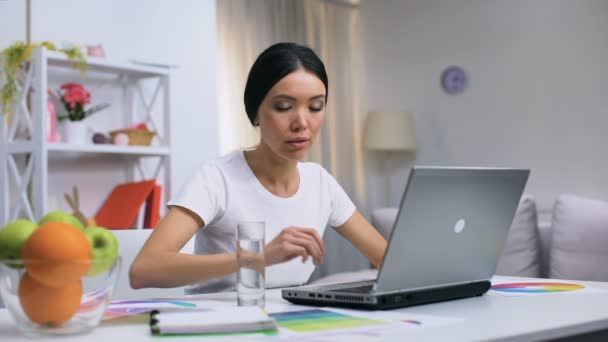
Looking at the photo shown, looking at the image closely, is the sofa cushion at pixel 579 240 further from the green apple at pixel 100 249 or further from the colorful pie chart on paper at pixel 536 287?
the green apple at pixel 100 249

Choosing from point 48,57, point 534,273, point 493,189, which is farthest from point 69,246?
point 534,273

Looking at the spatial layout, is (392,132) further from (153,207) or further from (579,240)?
(153,207)

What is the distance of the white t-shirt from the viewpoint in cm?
179

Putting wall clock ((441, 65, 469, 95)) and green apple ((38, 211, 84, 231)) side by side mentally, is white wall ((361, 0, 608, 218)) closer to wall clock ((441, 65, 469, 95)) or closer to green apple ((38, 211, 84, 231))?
wall clock ((441, 65, 469, 95))

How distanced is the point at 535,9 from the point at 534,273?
1866 millimetres

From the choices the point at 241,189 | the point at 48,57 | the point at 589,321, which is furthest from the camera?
the point at 48,57

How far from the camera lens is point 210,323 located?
1.03m

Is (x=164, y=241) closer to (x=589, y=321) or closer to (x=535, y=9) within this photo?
(x=589, y=321)

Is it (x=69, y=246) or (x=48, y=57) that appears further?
(x=48, y=57)


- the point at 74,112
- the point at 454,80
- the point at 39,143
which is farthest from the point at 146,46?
the point at 454,80

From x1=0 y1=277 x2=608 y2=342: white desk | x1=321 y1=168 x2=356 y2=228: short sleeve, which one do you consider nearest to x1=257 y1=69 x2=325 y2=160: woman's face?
x1=321 y1=168 x2=356 y2=228: short sleeve

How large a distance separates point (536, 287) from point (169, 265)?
749mm

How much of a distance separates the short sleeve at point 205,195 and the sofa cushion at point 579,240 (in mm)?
1925

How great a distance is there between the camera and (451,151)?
5.05 metres
